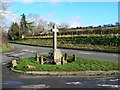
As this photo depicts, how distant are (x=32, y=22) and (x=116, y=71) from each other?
248 ft

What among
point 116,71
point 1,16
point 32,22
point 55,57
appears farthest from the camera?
point 32,22

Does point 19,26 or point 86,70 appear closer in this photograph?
point 86,70

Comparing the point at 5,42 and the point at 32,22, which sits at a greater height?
the point at 32,22

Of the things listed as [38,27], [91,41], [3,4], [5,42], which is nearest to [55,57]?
[3,4]

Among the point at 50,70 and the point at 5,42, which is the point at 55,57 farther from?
the point at 5,42

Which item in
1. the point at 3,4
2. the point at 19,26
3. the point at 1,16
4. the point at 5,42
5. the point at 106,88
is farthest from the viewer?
the point at 19,26

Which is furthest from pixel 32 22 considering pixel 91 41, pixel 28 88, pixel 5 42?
pixel 28 88

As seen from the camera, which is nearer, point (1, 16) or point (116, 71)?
point (116, 71)

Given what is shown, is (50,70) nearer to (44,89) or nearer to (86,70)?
(86,70)

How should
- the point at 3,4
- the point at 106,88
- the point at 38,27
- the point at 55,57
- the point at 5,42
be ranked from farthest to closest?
1. the point at 38,27
2. the point at 5,42
3. the point at 3,4
4. the point at 55,57
5. the point at 106,88

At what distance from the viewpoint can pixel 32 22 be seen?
83.6m

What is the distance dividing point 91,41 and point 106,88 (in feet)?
86.4

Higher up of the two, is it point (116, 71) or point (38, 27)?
point (38, 27)

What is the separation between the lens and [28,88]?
7.30m
